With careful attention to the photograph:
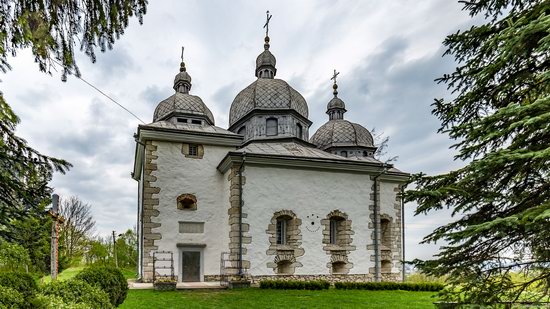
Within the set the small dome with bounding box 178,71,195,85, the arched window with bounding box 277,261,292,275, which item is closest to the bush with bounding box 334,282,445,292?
the arched window with bounding box 277,261,292,275

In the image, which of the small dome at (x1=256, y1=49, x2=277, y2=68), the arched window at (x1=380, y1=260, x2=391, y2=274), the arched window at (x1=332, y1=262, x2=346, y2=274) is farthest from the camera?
the small dome at (x1=256, y1=49, x2=277, y2=68)

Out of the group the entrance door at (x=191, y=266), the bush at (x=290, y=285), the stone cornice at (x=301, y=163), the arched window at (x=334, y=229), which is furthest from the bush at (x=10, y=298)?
the arched window at (x=334, y=229)

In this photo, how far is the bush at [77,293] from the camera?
18.1 ft

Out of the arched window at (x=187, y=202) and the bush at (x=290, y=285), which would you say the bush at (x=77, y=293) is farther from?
the arched window at (x=187, y=202)

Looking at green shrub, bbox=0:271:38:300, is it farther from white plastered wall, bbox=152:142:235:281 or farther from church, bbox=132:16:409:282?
white plastered wall, bbox=152:142:235:281

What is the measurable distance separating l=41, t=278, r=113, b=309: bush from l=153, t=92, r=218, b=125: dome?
1301 cm

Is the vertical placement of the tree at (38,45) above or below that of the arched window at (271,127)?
below

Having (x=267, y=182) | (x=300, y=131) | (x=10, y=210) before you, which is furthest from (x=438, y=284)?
(x=10, y=210)

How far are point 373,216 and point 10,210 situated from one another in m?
14.6

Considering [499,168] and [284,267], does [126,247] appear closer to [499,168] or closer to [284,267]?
[284,267]

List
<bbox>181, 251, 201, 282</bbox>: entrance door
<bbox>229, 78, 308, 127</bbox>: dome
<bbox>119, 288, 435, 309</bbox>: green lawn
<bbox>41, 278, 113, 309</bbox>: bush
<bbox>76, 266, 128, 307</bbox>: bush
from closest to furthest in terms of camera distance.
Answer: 1. <bbox>41, 278, 113, 309</bbox>: bush
2. <bbox>76, 266, 128, 307</bbox>: bush
3. <bbox>119, 288, 435, 309</bbox>: green lawn
4. <bbox>181, 251, 201, 282</bbox>: entrance door
5. <bbox>229, 78, 308, 127</bbox>: dome

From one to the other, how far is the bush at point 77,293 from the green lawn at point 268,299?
274cm

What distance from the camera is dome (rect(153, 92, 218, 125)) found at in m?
18.6

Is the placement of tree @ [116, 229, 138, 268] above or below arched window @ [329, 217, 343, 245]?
below
